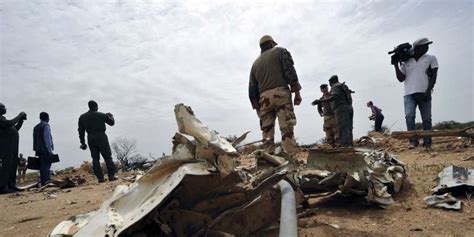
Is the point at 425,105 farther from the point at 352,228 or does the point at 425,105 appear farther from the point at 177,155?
the point at 177,155

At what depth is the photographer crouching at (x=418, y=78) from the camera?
5262mm

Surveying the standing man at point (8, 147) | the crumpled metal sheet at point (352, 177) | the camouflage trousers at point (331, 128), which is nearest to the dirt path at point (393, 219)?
the crumpled metal sheet at point (352, 177)

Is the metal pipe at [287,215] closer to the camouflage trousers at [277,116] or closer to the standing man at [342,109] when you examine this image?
the camouflage trousers at [277,116]

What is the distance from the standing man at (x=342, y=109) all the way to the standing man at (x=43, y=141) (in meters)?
5.92

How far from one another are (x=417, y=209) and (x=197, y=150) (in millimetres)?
1712

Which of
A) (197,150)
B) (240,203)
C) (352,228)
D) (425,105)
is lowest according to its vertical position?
(352,228)

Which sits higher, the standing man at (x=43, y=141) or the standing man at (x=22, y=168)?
the standing man at (x=43, y=141)

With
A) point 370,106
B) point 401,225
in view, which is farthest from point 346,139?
point 370,106

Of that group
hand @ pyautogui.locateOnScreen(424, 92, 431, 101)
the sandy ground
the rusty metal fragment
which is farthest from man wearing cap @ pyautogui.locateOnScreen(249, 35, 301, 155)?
the rusty metal fragment

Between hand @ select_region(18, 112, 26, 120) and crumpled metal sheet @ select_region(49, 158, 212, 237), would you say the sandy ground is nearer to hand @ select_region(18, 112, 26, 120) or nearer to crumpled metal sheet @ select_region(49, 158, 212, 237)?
crumpled metal sheet @ select_region(49, 158, 212, 237)

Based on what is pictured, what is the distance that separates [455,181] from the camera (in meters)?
2.57

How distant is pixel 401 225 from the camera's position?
6.63 ft

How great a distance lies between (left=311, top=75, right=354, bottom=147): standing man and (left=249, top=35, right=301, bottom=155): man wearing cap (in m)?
1.98

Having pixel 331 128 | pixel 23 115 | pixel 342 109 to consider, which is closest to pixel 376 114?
pixel 331 128
